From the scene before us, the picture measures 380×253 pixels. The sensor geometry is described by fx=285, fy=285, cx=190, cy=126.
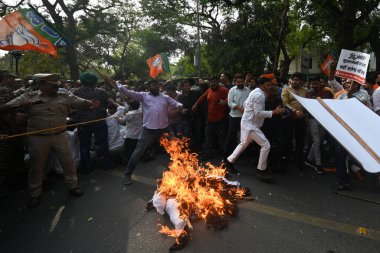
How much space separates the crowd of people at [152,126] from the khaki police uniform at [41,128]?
0.01 meters

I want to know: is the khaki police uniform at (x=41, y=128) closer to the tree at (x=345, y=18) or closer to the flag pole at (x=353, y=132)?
the flag pole at (x=353, y=132)

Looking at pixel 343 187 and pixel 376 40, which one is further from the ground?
pixel 376 40

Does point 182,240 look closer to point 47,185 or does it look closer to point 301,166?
point 47,185

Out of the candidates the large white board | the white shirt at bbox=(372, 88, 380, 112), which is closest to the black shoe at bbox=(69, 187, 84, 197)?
the large white board

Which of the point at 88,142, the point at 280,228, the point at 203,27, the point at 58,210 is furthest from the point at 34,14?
the point at 203,27

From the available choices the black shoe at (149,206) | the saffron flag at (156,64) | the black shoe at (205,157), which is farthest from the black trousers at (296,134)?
the saffron flag at (156,64)

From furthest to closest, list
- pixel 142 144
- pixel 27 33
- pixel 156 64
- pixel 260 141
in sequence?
pixel 156 64 → pixel 142 144 → pixel 260 141 → pixel 27 33

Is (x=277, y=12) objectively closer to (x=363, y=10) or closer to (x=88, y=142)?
(x=363, y=10)

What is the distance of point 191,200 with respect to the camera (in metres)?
3.79

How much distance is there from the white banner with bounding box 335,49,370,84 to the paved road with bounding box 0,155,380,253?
1.92 meters

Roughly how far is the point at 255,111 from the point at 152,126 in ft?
6.16

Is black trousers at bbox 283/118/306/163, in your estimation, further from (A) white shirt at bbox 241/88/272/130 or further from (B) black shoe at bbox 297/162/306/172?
(A) white shirt at bbox 241/88/272/130

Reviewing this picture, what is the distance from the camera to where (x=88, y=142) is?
6000mm

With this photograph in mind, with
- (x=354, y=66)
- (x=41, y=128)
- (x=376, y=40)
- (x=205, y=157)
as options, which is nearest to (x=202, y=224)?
(x=41, y=128)
